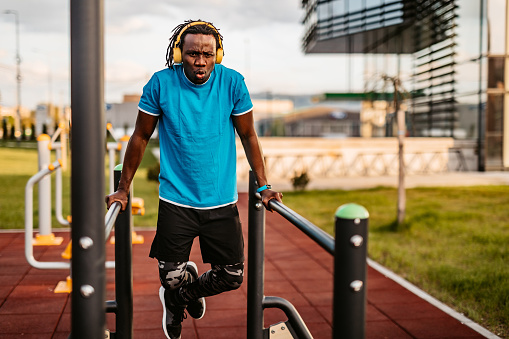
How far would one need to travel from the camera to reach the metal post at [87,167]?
1.47 m

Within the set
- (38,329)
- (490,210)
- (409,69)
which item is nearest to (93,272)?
(38,329)

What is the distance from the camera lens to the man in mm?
2580

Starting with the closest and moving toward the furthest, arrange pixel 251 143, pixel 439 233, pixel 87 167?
pixel 87 167, pixel 251 143, pixel 439 233

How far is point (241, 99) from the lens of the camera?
106 inches

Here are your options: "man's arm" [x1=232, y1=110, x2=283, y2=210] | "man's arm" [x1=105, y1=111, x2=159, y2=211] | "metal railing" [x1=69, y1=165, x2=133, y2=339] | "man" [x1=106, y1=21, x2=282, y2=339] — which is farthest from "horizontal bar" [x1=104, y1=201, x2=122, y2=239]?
"man's arm" [x1=232, y1=110, x2=283, y2=210]

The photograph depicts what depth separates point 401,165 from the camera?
312 inches

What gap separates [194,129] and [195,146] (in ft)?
0.26

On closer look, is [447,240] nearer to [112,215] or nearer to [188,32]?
[188,32]

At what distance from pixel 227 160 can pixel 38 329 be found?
6.30ft

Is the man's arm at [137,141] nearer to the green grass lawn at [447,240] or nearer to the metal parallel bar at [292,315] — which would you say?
the metal parallel bar at [292,315]

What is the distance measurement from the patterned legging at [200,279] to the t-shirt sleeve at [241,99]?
2.57ft

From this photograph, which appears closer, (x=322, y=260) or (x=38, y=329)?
(x=38, y=329)

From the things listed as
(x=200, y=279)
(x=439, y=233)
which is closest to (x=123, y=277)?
(x=200, y=279)

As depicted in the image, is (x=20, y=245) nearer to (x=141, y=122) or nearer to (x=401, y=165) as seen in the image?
(x=141, y=122)
